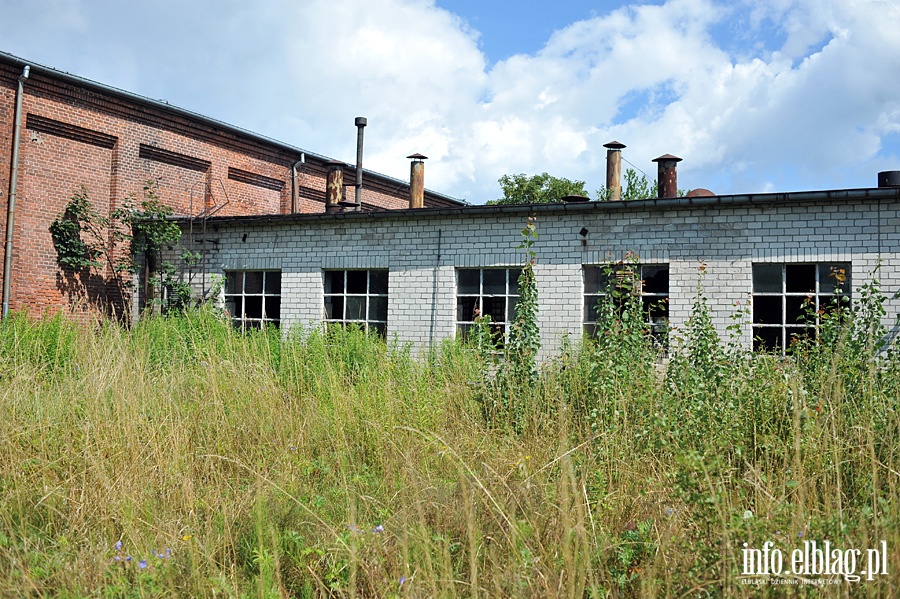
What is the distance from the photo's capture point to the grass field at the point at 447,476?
9.82 feet

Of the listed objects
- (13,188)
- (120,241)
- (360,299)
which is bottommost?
(360,299)

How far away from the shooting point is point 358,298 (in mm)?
12609

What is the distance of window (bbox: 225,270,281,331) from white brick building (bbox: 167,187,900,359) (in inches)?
0.9

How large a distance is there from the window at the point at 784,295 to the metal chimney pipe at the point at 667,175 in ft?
11.7

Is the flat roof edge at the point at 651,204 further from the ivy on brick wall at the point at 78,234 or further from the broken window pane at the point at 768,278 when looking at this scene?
the ivy on brick wall at the point at 78,234

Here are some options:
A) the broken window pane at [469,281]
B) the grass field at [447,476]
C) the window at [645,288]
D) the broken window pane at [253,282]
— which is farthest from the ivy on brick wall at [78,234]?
the window at [645,288]

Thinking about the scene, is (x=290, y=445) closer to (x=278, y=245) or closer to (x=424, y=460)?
(x=424, y=460)

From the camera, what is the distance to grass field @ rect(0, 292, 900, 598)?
2992 millimetres

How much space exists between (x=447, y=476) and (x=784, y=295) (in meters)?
7.18

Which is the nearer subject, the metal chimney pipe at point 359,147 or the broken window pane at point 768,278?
the broken window pane at point 768,278

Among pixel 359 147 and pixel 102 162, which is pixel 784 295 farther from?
pixel 102 162

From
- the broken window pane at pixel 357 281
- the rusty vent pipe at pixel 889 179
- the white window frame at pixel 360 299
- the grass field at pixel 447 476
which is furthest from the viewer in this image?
the broken window pane at pixel 357 281

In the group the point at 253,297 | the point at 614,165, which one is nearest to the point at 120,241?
the point at 253,297

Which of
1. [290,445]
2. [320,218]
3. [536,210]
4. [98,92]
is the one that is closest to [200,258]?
[320,218]
